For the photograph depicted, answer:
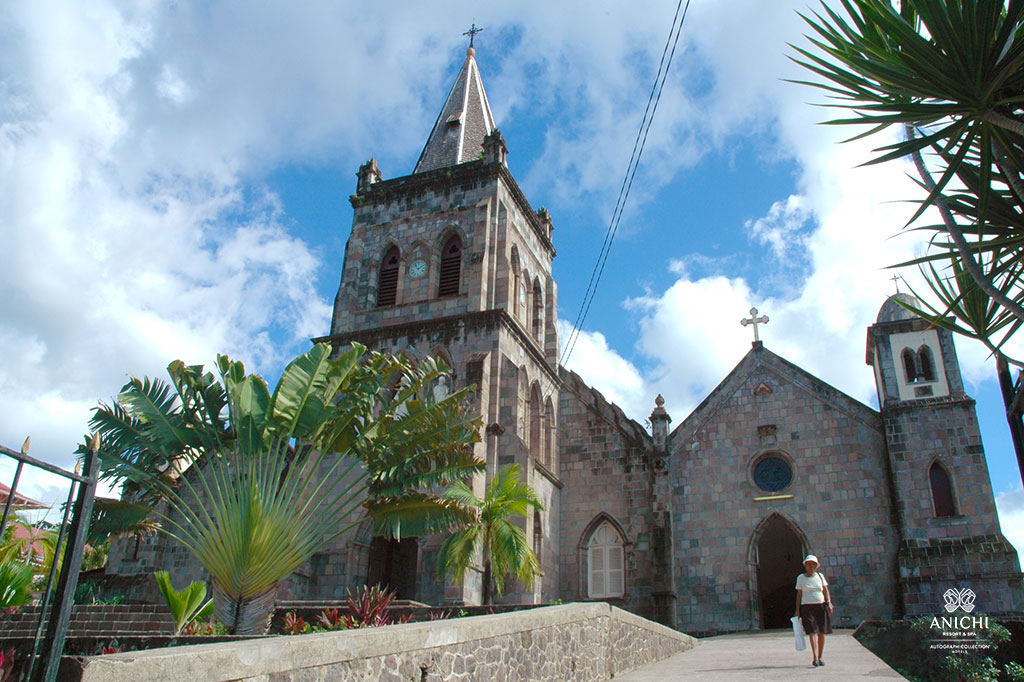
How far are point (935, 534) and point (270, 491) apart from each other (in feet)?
52.8

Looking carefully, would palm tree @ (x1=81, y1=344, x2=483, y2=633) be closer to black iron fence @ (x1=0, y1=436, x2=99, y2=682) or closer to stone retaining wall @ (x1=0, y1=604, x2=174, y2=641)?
stone retaining wall @ (x1=0, y1=604, x2=174, y2=641)

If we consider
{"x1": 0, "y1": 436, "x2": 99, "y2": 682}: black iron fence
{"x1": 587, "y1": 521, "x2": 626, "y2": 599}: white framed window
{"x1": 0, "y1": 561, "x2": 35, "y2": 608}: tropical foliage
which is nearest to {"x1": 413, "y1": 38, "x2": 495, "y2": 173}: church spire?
{"x1": 587, "y1": 521, "x2": 626, "y2": 599}: white framed window

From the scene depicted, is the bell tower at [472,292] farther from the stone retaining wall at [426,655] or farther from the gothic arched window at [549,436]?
the stone retaining wall at [426,655]

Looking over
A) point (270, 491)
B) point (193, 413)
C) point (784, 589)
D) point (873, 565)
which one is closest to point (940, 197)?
point (270, 491)

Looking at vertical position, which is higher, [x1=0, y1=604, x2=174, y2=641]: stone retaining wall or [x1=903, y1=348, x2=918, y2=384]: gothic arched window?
[x1=903, y1=348, x2=918, y2=384]: gothic arched window

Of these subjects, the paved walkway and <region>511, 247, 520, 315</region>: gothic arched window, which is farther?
<region>511, 247, 520, 315</region>: gothic arched window

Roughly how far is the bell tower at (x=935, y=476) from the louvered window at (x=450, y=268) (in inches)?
487

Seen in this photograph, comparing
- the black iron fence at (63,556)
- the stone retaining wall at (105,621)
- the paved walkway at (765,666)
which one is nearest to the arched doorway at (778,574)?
the paved walkway at (765,666)

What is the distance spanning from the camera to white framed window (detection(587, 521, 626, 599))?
22.8 meters

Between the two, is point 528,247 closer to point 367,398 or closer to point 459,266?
point 459,266

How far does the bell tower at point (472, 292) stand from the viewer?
889 inches

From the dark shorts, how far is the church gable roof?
13.6 metres

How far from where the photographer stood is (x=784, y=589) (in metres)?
27.5

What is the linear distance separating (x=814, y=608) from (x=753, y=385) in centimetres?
1412
